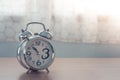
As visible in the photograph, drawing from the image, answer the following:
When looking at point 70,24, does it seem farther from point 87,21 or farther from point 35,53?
point 35,53

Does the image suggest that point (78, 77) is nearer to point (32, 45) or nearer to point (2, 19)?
point (32, 45)

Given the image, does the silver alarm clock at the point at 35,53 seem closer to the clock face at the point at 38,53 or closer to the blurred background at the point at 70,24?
the clock face at the point at 38,53

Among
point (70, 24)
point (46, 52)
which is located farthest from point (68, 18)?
point (46, 52)

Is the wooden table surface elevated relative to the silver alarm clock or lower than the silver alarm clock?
lower

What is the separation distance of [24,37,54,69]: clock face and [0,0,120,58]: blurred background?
59 centimetres

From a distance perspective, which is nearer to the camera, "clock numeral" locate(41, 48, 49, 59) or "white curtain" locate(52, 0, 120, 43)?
"clock numeral" locate(41, 48, 49, 59)

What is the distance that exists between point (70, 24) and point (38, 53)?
26.3 inches

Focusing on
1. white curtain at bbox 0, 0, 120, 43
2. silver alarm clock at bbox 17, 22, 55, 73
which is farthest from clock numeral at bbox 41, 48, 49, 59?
white curtain at bbox 0, 0, 120, 43

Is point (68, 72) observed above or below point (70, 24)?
below

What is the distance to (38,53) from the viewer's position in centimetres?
84

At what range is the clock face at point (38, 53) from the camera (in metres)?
0.83

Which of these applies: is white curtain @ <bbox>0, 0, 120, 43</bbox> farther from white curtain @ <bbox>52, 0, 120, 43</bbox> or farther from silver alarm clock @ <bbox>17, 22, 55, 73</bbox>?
silver alarm clock @ <bbox>17, 22, 55, 73</bbox>

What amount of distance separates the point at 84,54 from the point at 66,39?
145 mm

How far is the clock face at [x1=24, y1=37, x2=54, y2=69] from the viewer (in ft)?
2.72
